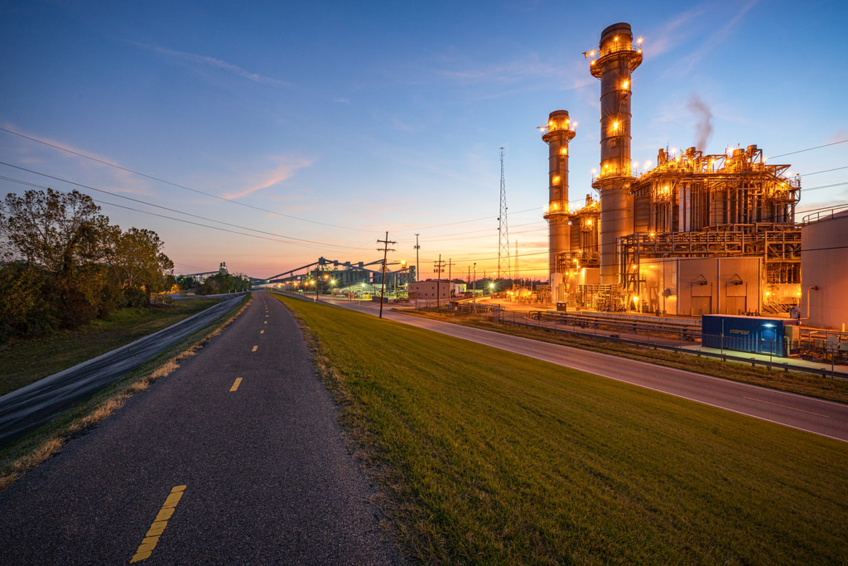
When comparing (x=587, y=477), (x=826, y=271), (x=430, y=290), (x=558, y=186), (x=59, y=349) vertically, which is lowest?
(x=59, y=349)

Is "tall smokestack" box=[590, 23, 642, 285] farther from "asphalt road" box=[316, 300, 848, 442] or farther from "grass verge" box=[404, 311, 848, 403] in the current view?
"asphalt road" box=[316, 300, 848, 442]

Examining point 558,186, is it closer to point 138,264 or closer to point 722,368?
point 722,368

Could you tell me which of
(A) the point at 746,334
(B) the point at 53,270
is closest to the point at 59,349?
(B) the point at 53,270

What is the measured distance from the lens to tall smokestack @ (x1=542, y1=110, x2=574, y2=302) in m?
77.9

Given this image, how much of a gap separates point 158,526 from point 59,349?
36.9 metres

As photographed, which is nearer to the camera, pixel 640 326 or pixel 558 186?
pixel 640 326

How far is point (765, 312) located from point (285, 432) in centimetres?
6203

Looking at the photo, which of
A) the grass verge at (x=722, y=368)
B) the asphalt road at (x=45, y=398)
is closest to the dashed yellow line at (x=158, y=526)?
the asphalt road at (x=45, y=398)

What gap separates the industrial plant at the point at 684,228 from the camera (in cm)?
4466

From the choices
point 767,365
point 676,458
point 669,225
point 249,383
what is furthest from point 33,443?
point 669,225

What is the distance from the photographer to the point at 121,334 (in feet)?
125

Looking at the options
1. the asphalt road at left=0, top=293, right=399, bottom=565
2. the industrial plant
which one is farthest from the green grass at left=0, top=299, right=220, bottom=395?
the industrial plant

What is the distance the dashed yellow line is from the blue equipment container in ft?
109

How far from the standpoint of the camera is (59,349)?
28.8 m
